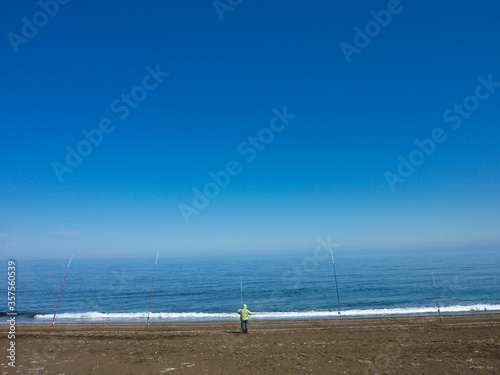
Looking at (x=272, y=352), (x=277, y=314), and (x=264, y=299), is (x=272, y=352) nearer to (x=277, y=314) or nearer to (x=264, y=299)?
(x=277, y=314)

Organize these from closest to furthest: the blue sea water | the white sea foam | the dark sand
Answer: the dark sand < the white sea foam < the blue sea water

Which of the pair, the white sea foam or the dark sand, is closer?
the dark sand

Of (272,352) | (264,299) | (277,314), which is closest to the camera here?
(272,352)

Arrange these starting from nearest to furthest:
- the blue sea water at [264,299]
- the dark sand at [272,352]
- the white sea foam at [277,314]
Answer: the dark sand at [272,352]
the white sea foam at [277,314]
the blue sea water at [264,299]

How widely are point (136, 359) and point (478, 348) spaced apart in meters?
13.9

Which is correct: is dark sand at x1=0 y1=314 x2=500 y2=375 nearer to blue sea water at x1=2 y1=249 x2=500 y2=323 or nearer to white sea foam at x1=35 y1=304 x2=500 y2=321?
white sea foam at x1=35 y1=304 x2=500 y2=321

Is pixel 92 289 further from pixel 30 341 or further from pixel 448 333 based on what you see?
pixel 448 333

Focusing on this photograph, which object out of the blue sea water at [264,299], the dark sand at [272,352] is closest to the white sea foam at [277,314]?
the blue sea water at [264,299]

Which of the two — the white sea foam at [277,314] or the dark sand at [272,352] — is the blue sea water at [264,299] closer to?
the white sea foam at [277,314]

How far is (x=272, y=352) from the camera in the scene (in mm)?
11555

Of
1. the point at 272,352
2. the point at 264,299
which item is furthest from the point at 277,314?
the point at 272,352

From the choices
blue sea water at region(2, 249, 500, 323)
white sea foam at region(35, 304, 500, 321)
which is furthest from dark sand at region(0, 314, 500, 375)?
blue sea water at region(2, 249, 500, 323)

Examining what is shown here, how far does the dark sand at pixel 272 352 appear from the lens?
980cm

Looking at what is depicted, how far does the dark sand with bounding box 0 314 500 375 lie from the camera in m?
9.80
